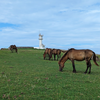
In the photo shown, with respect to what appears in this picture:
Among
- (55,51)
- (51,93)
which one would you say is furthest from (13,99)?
(55,51)

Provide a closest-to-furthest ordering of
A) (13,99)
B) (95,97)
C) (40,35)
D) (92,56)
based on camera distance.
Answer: (13,99) < (95,97) < (92,56) < (40,35)

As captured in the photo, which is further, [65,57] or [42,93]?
[65,57]

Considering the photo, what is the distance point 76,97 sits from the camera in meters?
4.95

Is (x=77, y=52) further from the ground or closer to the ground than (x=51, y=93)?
further from the ground

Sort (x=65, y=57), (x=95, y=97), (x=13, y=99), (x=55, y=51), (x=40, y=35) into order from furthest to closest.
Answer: (x=40, y=35), (x=55, y=51), (x=65, y=57), (x=95, y=97), (x=13, y=99)

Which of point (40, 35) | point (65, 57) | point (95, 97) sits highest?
point (40, 35)

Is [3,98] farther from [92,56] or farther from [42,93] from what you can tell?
[92,56]

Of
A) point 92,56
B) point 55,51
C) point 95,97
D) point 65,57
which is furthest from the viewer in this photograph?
point 55,51

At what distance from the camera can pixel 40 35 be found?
255 ft

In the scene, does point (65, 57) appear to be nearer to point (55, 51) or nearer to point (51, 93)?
point (51, 93)

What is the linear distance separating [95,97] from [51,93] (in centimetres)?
190

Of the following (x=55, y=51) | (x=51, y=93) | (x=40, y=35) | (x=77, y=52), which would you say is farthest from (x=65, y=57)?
(x=40, y=35)

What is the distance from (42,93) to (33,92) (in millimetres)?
428

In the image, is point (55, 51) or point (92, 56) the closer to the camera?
point (92, 56)
